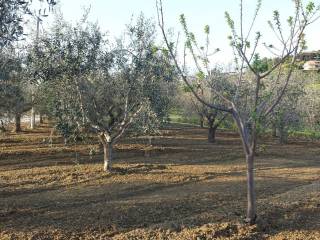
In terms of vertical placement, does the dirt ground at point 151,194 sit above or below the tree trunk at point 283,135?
below

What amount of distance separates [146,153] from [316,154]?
13.7m

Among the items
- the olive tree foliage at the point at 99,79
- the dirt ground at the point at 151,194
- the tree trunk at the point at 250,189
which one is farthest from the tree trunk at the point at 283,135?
the tree trunk at the point at 250,189

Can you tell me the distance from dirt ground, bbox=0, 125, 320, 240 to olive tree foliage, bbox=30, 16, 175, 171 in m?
2.52

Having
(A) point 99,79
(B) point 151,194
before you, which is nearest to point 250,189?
(B) point 151,194

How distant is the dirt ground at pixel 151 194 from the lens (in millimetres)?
11484

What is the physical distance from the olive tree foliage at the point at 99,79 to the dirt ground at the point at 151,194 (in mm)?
2519

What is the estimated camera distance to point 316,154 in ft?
114

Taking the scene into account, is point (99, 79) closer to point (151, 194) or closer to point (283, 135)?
point (151, 194)

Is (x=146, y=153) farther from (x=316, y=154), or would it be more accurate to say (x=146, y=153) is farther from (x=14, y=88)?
(x=316, y=154)

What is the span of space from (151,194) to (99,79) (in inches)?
265

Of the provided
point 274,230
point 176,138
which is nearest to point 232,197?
point 274,230

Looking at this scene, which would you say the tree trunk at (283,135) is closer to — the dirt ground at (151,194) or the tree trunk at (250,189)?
the dirt ground at (151,194)

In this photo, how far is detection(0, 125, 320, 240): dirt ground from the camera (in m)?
11.5

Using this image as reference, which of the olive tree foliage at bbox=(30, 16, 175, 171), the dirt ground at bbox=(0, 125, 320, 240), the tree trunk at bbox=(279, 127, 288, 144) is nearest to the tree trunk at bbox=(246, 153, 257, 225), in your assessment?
the dirt ground at bbox=(0, 125, 320, 240)
